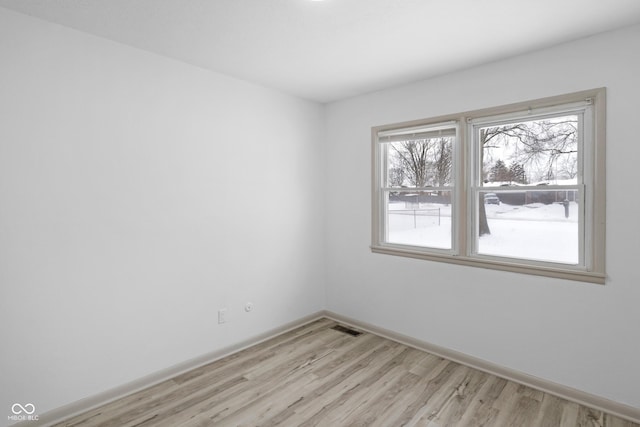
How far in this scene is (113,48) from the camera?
8.06 feet

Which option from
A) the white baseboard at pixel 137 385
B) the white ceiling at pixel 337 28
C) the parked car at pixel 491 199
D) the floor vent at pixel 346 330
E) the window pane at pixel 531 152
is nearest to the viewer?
the white ceiling at pixel 337 28

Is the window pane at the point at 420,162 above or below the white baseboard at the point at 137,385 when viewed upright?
above

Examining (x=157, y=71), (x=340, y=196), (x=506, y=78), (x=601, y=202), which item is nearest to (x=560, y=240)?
(x=601, y=202)

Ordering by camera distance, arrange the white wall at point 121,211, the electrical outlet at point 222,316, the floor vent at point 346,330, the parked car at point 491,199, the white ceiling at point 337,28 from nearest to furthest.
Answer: the white ceiling at point 337,28 < the white wall at point 121,211 < the parked car at point 491,199 < the electrical outlet at point 222,316 < the floor vent at point 346,330

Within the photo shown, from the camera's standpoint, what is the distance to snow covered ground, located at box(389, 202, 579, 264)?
259 cm

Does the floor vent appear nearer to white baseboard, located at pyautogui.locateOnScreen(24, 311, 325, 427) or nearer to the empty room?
the empty room

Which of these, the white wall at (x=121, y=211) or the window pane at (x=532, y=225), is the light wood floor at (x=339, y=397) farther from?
the window pane at (x=532, y=225)

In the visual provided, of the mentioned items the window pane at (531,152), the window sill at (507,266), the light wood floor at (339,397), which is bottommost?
→ the light wood floor at (339,397)

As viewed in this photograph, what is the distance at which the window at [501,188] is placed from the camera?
2473mm

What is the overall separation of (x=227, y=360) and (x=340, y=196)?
81.5 inches

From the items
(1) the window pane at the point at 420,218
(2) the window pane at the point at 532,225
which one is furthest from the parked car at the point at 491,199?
(1) the window pane at the point at 420,218

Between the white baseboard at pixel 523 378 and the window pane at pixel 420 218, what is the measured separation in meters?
0.94

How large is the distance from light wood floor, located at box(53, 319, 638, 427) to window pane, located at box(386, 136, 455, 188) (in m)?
1.65

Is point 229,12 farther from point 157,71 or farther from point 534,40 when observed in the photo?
point 534,40
